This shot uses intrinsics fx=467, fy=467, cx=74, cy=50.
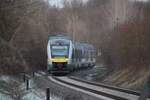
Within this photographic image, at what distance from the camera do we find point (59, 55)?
47406 millimetres

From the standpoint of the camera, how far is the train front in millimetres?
47281

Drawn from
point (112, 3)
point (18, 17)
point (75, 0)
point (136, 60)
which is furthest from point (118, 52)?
point (75, 0)

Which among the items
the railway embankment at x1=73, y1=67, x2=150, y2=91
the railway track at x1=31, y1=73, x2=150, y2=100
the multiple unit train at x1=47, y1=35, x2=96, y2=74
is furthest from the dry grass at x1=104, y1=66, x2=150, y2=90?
the multiple unit train at x1=47, y1=35, x2=96, y2=74

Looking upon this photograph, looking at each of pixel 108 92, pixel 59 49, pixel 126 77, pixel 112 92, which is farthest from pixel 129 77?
pixel 108 92

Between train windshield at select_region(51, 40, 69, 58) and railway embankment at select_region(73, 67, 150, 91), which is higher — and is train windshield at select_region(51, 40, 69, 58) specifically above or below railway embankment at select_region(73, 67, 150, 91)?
above

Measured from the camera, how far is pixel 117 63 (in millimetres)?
45281

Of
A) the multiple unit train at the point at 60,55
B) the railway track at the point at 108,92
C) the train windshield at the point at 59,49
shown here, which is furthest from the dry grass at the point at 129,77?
the train windshield at the point at 59,49

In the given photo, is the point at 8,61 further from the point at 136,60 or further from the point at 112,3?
the point at 112,3

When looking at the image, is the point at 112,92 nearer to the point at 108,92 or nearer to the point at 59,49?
the point at 108,92

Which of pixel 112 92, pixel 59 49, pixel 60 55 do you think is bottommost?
pixel 112 92

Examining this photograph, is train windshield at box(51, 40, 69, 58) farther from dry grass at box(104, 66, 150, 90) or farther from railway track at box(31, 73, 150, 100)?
railway track at box(31, 73, 150, 100)

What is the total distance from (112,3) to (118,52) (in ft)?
130

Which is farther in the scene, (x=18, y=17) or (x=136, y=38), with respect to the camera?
(x=136, y=38)

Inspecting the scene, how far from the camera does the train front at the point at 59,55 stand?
47281 millimetres
